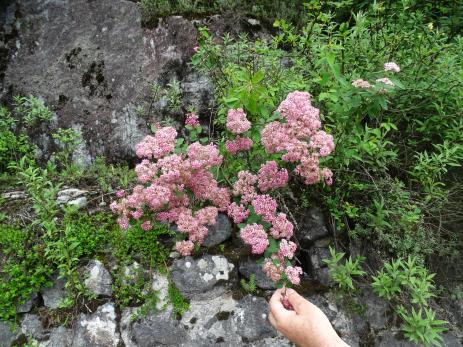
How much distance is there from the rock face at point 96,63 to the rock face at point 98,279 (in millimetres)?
1793

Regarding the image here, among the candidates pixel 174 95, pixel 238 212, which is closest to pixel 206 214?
pixel 238 212

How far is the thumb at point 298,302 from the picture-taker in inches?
76.2

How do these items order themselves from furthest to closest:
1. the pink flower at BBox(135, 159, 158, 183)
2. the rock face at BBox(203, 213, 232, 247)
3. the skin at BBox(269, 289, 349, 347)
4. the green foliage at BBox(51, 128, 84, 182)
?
1. the green foliage at BBox(51, 128, 84, 182)
2. the rock face at BBox(203, 213, 232, 247)
3. the pink flower at BBox(135, 159, 158, 183)
4. the skin at BBox(269, 289, 349, 347)

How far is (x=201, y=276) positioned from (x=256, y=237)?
3.22ft

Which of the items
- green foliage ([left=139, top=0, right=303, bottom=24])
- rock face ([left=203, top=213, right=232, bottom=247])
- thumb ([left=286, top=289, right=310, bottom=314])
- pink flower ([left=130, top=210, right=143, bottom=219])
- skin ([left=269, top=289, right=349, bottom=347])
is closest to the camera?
skin ([left=269, top=289, right=349, bottom=347])

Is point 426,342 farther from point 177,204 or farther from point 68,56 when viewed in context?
point 68,56

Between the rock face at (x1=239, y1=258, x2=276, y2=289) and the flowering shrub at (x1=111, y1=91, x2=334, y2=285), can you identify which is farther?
the rock face at (x1=239, y1=258, x2=276, y2=289)

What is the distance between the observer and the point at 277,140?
7.18ft

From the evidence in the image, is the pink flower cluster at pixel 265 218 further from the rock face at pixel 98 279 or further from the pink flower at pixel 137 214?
the rock face at pixel 98 279

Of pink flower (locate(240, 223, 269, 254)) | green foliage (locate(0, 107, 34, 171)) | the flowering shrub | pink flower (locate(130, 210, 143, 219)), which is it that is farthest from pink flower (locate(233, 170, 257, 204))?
green foliage (locate(0, 107, 34, 171))

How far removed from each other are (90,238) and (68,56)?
2.85 m

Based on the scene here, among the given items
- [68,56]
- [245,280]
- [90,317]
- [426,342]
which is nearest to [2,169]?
[68,56]

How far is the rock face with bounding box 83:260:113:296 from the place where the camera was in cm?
289

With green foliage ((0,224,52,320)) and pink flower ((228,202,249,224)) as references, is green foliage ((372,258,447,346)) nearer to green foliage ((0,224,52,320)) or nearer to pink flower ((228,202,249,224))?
pink flower ((228,202,249,224))
